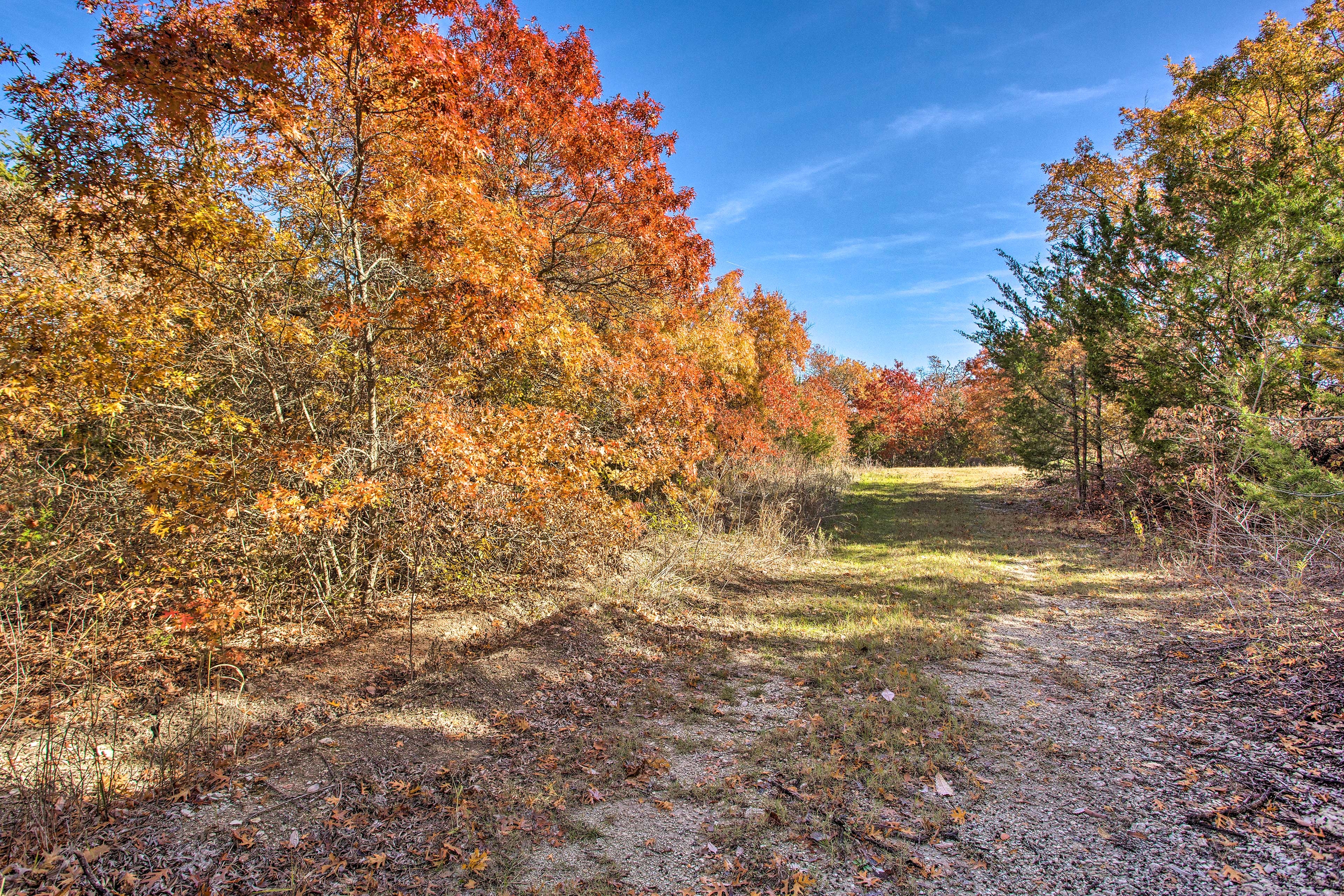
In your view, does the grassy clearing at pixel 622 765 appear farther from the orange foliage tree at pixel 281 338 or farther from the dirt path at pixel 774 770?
the orange foliage tree at pixel 281 338

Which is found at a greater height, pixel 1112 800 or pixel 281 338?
pixel 281 338

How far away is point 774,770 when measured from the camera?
13.1 ft

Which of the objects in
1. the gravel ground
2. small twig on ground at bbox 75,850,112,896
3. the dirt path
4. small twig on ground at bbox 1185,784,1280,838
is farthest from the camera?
small twig on ground at bbox 1185,784,1280,838

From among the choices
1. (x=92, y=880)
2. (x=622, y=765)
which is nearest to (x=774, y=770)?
(x=622, y=765)

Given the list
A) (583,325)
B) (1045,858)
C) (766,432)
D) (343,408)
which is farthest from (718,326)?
(1045,858)

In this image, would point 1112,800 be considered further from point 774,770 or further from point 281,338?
point 281,338

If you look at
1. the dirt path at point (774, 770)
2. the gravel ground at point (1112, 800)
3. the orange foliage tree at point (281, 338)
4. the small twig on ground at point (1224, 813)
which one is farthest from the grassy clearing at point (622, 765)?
the orange foliage tree at point (281, 338)

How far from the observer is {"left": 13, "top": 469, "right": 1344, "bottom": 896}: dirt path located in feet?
9.63

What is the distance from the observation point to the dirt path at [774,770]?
9.63 ft

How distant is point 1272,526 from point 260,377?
11.4 metres

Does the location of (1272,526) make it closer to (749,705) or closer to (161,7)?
(749,705)

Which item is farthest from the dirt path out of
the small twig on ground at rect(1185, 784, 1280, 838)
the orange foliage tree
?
the orange foliage tree

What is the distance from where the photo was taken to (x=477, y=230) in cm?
566

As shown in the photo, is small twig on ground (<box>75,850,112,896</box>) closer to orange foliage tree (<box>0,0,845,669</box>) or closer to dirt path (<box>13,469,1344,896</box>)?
dirt path (<box>13,469,1344,896</box>)
